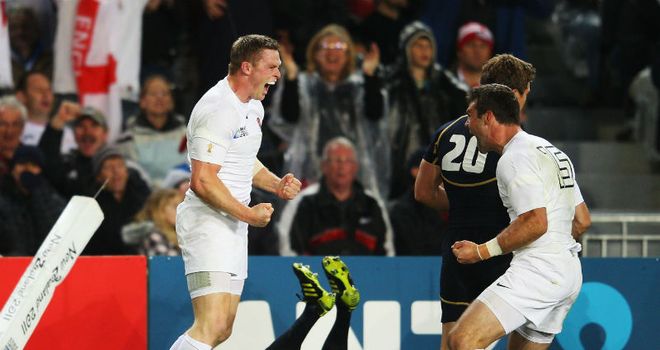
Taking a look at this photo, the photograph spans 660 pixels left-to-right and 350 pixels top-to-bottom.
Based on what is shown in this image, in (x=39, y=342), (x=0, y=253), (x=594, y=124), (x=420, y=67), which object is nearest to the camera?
(x=39, y=342)

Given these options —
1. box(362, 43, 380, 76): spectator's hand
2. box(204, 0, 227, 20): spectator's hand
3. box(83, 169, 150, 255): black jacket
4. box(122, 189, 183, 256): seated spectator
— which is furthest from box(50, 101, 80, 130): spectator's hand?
box(362, 43, 380, 76): spectator's hand

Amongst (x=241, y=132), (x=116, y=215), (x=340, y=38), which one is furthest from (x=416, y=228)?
(x=241, y=132)

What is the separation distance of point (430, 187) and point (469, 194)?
1.11 ft

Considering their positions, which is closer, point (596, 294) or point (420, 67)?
point (596, 294)

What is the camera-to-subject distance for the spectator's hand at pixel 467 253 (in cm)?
682

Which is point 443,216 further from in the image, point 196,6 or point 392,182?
point 196,6

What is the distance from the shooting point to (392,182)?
35.1 feet

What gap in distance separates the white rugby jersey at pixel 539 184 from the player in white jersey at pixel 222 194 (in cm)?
128

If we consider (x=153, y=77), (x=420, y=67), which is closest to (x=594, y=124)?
(x=420, y=67)

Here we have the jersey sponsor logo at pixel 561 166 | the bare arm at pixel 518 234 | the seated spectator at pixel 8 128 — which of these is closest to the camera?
the bare arm at pixel 518 234

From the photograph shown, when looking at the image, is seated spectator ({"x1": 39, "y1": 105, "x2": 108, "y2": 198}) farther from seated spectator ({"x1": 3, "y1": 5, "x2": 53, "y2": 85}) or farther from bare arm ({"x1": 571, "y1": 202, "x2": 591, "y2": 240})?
bare arm ({"x1": 571, "y1": 202, "x2": 591, "y2": 240})

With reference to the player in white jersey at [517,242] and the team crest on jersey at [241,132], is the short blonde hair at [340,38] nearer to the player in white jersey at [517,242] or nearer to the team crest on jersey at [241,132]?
the team crest on jersey at [241,132]

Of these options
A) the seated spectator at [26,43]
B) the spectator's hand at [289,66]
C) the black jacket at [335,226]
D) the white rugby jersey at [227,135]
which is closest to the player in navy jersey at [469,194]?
the white rugby jersey at [227,135]

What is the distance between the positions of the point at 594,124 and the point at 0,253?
5.82 m
